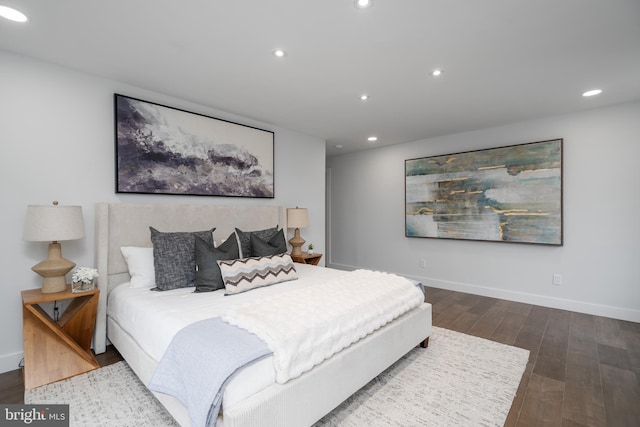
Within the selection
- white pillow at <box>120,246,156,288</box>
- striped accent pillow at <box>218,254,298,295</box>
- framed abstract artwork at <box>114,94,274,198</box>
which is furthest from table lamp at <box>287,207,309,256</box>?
white pillow at <box>120,246,156,288</box>

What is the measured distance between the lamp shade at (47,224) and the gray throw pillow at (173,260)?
0.60m

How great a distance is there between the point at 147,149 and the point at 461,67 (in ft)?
9.84

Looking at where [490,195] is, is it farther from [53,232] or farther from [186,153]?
[53,232]

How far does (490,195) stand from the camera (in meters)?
4.22

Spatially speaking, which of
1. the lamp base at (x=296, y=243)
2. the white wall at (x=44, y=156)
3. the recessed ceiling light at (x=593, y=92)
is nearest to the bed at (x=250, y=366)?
the white wall at (x=44, y=156)

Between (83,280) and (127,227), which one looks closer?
(83,280)

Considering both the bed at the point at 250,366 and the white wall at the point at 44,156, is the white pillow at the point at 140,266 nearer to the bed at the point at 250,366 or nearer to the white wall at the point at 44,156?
the bed at the point at 250,366

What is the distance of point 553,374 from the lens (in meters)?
2.27

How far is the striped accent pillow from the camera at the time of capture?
239cm

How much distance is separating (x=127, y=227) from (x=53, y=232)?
0.59 m

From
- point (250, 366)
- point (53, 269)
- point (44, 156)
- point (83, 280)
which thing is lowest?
point (250, 366)

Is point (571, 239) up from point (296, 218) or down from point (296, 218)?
down

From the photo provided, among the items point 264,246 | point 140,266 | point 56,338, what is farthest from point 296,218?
point 56,338

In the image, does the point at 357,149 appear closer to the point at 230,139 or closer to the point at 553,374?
the point at 230,139
